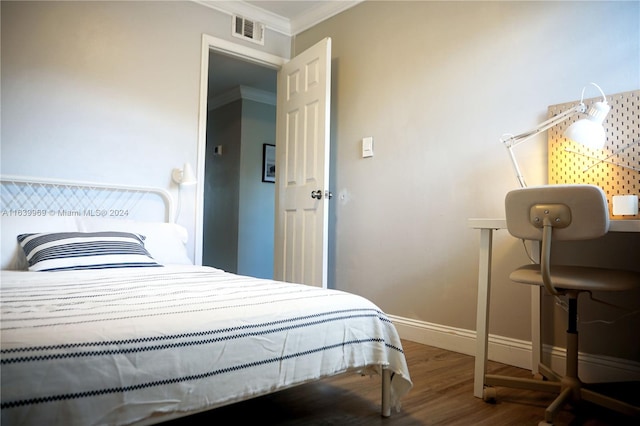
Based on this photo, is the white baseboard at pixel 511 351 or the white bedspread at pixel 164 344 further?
the white baseboard at pixel 511 351

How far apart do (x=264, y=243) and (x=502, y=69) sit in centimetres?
345

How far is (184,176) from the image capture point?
295 centimetres

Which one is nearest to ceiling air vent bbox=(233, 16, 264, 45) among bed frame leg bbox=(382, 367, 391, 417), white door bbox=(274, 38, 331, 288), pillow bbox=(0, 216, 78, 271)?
white door bbox=(274, 38, 331, 288)

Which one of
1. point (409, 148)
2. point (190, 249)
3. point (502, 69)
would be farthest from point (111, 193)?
point (502, 69)

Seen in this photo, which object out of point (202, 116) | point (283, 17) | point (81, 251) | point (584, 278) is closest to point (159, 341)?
point (81, 251)

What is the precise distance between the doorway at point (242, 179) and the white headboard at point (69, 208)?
1.97 m

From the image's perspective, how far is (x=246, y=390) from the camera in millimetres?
1119

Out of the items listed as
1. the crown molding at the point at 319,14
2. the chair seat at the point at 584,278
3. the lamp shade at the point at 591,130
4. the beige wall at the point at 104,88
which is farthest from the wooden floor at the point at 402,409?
the crown molding at the point at 319,14

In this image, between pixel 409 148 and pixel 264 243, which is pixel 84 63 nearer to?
pixel 409 148

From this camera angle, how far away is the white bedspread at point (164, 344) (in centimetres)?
83

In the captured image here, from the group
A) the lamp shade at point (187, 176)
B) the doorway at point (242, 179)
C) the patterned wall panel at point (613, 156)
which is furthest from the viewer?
the doorway at point (242, 179)

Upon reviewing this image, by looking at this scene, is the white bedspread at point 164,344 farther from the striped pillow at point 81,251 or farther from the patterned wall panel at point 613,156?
the patterned wall panel at point 613,156

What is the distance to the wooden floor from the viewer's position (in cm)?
150

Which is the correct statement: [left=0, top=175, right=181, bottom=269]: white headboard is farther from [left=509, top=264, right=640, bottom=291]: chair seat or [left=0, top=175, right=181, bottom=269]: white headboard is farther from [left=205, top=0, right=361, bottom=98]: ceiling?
[left=509, top=264, right=640, bottom=291]: chair seat
